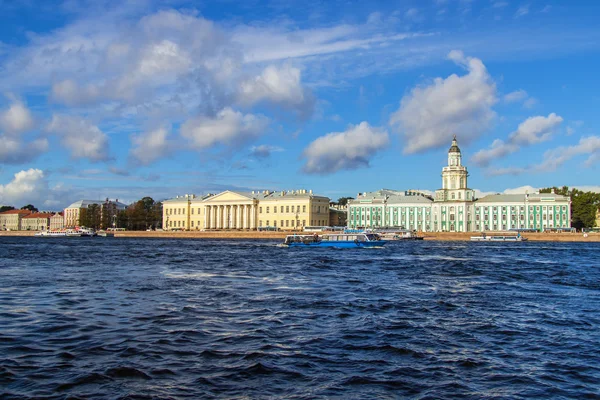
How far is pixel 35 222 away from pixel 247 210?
2727 inches

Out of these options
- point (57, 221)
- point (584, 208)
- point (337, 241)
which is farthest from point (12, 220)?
point (584, 208)

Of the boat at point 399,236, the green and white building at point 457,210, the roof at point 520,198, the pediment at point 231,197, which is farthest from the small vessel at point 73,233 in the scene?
the roof at point 520,198

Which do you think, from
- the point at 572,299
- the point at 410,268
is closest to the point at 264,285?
the point at 572,299

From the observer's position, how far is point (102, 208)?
121 metres

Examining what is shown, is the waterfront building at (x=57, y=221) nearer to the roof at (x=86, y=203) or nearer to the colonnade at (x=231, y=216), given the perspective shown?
the roof at (x=86, y=203)

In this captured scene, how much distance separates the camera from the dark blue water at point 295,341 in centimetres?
789

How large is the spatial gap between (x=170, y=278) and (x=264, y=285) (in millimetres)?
4152

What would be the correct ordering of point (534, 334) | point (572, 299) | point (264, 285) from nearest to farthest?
point (534, 334), point (572, 299), point (264, 285)

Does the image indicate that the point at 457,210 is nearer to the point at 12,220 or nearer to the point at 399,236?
the point at 399,236

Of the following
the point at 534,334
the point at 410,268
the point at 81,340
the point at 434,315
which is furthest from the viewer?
the point at 410,268

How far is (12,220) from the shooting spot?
15850 cm

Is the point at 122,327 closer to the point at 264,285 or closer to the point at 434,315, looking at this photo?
the point at 434,315

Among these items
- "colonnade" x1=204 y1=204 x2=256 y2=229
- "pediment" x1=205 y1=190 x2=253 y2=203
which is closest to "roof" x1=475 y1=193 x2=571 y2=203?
"colonnade" x1=204 y1=204 x2=256 y2=229

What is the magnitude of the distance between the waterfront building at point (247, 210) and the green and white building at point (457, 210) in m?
7.37
